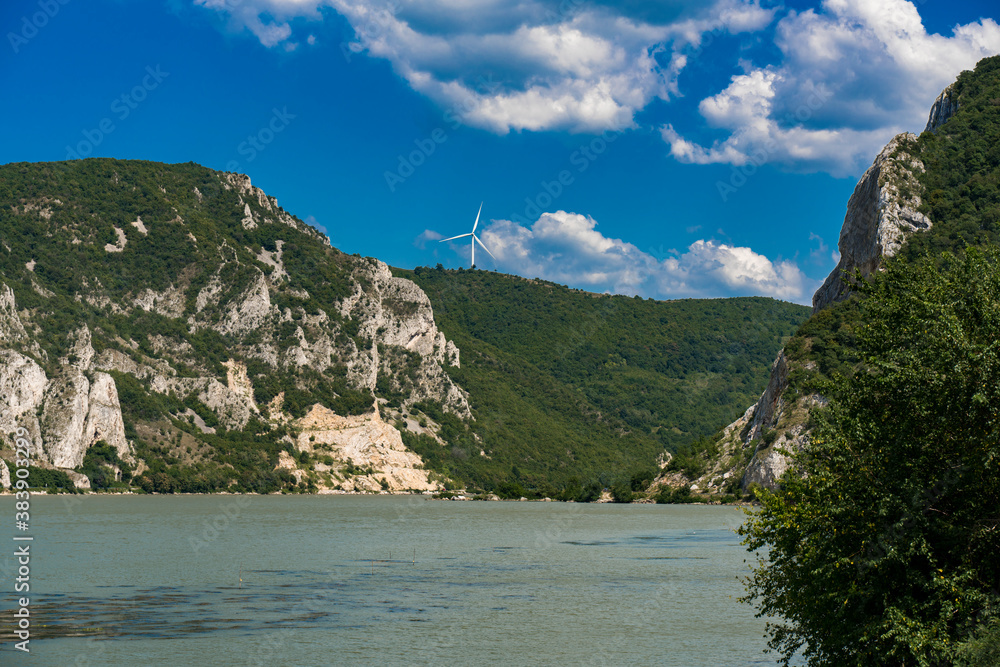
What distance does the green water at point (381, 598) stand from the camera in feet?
93.3

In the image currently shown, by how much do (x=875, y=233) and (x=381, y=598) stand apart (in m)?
102

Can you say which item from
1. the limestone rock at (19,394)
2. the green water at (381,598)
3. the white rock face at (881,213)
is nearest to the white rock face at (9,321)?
the limestone rock at (19,394)

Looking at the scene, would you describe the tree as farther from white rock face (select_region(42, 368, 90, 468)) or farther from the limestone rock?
white rock face (select_region(42, 368, 90, 468))

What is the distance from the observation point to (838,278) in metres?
130

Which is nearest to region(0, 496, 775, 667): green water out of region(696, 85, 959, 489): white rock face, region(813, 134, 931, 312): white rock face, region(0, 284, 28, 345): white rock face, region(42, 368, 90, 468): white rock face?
region(696, 85, 959, 489): white rock face

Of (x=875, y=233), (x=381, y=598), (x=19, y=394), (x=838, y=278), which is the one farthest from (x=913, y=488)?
(x=19, y=394)

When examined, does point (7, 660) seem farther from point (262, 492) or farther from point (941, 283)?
point (262, 492)

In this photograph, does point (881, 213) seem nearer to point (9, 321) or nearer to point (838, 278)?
point (838, 278)

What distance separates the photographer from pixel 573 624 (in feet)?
112

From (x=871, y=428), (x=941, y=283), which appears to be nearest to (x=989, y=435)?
(x=871, y=428)

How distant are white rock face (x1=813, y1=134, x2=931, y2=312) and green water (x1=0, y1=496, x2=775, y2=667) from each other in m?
59.6

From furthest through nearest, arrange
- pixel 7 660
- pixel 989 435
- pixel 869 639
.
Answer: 1. pixel 7 660
2. pixel 869 639
3. pixel 989 435

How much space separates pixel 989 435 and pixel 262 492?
17488cm

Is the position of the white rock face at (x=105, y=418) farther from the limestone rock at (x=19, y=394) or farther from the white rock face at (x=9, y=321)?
the white rock face at (x=9, y=321)
